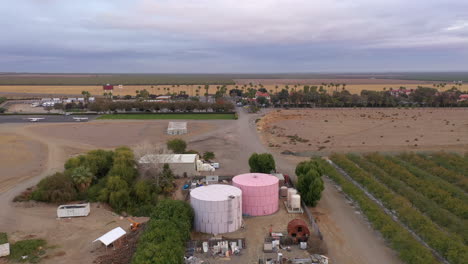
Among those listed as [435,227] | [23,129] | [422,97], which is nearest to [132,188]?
[435,227]

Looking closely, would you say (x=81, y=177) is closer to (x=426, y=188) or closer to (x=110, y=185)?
(x=110, y=185)

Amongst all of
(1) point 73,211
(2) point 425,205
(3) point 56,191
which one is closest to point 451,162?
(2) point 425,205

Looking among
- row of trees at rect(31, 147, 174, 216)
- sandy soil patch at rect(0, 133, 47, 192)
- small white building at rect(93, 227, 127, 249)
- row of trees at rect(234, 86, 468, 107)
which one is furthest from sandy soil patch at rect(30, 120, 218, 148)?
row of trees at rect(234, 86, 468, 107)

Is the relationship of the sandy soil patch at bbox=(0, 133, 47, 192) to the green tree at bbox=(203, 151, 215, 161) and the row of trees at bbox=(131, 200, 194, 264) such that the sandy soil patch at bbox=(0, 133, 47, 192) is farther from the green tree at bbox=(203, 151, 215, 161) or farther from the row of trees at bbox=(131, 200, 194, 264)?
the row of trees at bbox=(131, 200, 194, 264)

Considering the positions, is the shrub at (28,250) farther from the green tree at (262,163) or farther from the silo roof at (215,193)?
the green tree at (262,163)

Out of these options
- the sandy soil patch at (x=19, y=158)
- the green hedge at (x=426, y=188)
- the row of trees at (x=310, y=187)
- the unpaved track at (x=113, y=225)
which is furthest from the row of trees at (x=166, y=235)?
the sandy soil patch at (x=19, y=158)

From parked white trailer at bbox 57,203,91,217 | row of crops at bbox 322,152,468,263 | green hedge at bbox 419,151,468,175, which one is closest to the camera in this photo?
row of crops at bbox 322,152,468,263
